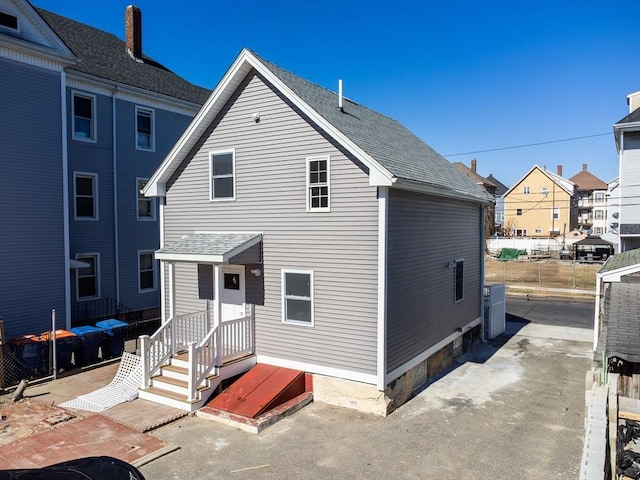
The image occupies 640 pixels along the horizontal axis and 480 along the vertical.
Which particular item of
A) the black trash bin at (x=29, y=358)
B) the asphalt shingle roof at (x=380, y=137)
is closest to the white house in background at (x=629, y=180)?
the asphalt shingle roof at (x=380, y=137)

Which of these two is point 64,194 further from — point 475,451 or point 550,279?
point 550,279

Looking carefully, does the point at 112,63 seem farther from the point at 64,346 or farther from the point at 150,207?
the point at 64,346

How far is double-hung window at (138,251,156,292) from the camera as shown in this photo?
1802cm

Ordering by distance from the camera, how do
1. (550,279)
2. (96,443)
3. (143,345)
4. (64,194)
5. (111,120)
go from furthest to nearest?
(550,279)
(111,120)
(64,194)
(143,345)
(96,443)

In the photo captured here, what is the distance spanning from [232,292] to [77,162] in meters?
8.75

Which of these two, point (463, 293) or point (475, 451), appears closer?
point (475, 451)

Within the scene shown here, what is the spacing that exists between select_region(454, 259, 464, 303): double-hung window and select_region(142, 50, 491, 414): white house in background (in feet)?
3.56

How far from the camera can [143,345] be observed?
10148 mm

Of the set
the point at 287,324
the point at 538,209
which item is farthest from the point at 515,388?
the point at 538,209

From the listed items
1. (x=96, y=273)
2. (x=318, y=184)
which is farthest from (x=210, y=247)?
(x=96, y=273)

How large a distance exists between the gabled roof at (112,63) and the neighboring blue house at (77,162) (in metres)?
0.07

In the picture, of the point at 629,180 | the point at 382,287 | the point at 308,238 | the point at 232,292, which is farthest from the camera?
the point at 629,180

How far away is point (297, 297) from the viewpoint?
1037 centimetres

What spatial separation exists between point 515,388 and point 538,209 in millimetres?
56448
